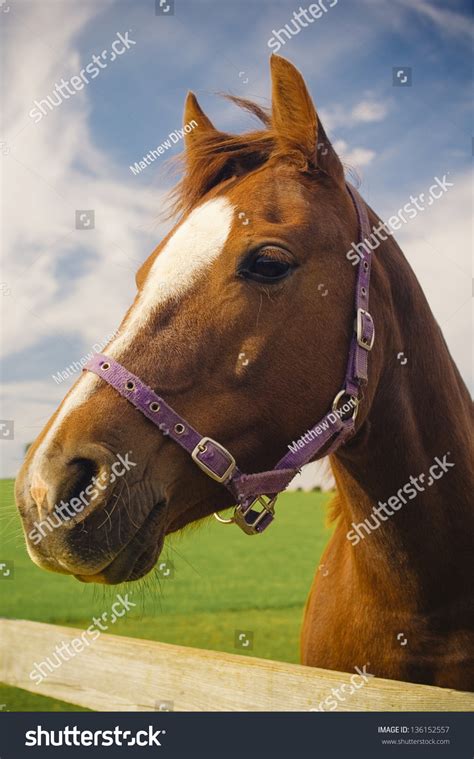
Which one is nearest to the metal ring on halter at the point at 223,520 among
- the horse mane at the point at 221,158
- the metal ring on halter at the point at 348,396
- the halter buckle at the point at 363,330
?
the metal ring on halter at the point at 348,396

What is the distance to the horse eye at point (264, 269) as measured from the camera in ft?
7.38

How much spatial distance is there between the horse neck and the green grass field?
2.98 meters

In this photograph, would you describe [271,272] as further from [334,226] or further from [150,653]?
[150,653]

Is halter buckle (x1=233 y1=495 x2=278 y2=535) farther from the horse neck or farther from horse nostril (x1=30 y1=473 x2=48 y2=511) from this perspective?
horse nostril (x1=30 y1=473 x2=48 y2=511)

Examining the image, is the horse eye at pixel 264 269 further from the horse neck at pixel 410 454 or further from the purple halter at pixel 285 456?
the horse neck at pixel 410 454

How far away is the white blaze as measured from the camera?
211 cm

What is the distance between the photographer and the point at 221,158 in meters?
2.58

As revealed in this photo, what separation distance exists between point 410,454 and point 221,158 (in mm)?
1348

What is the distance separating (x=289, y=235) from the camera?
2.32 meters

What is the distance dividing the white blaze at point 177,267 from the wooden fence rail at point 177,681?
56.8 inches

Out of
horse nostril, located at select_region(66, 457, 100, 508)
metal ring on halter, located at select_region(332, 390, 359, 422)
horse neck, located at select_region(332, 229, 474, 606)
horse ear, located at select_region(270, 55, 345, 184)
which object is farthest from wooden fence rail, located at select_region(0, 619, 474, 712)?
horse ear, located at select_region(270, 55, 345, 184)

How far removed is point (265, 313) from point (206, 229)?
1.18 ft

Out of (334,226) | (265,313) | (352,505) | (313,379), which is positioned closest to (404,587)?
(352,505)

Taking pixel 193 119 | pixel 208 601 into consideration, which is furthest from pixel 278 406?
pixel 208 601
